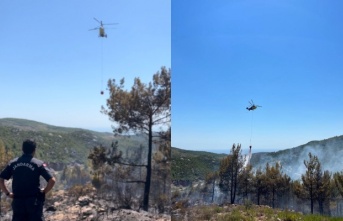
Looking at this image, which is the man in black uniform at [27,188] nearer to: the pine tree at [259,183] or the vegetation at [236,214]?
the vegetation at [236,214]

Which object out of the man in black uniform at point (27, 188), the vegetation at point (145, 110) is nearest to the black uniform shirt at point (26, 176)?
the man in black uniform at point (27, 188)

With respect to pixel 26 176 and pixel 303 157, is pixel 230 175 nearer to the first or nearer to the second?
pixel 303 157

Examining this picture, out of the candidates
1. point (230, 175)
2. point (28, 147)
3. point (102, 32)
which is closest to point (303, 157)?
point (230, 175)

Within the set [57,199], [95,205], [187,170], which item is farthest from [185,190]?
[57,199]

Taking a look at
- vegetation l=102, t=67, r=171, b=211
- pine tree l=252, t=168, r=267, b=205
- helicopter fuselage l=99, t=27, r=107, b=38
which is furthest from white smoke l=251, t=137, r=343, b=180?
helicopter fuselage l=99, t=27, r=107, b=38

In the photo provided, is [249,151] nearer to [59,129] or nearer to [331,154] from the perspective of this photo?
[331,154]

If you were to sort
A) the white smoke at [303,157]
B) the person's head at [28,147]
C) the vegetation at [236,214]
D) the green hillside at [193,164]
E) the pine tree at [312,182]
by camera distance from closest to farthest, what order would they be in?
1. the person's head at [28,147]
2. the white smoke at [303,157]
3. the vegetation at [236,214]
4. the pine tree at [312,182]
5. the green hillside at [193,164]
